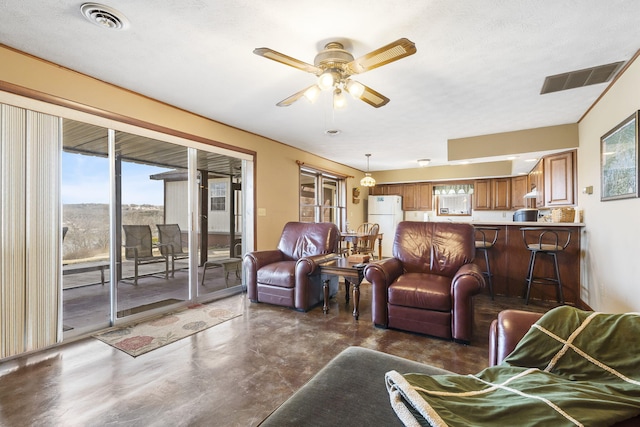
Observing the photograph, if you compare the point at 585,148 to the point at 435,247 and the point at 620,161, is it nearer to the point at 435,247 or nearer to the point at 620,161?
the point at 620,161

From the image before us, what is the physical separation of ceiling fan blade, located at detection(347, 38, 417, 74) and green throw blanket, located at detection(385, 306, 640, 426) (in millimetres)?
1579

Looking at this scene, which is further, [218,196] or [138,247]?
[218,196]

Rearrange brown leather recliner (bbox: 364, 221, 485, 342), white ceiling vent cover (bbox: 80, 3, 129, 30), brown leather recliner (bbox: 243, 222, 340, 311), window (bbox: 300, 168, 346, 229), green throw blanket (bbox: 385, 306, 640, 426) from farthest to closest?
window (bbox: 300, 168, 346, 229) < brown leather recliner (bbox: 243, 222, 340, 311) < brown leather recliner (bbox: 364, 221, 485, 342) < white ceiling vent cover (bbox: 80, 3, 129, 30) < green throw blanket (bbox: 385, 306, 640, 426)

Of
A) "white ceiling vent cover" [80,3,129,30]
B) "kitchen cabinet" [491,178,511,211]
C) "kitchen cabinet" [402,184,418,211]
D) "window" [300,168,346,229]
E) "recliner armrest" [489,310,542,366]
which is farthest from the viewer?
"kitchen cabinet" [402,184,418,211]

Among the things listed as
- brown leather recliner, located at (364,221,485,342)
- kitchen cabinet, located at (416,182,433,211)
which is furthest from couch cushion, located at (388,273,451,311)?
kitchen cabinet, located at (416,182,433,211)

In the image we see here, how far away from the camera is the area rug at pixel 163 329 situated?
254 cm

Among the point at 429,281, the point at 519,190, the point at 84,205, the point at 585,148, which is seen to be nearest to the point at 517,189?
the point at 519,190

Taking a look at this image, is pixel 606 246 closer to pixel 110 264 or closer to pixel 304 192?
pixel 304 192

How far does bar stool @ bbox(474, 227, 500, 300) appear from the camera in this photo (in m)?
4.02

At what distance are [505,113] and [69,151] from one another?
195 inches

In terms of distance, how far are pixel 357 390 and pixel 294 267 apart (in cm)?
255

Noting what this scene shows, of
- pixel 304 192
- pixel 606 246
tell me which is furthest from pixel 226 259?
pixel 606 246

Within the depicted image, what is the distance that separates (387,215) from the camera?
7.92 m

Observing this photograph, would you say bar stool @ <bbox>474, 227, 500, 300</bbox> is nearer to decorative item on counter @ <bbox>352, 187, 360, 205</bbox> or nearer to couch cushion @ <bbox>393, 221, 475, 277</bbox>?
couch cushion @ <bbox>393, 221, 475, 277</bbox>
